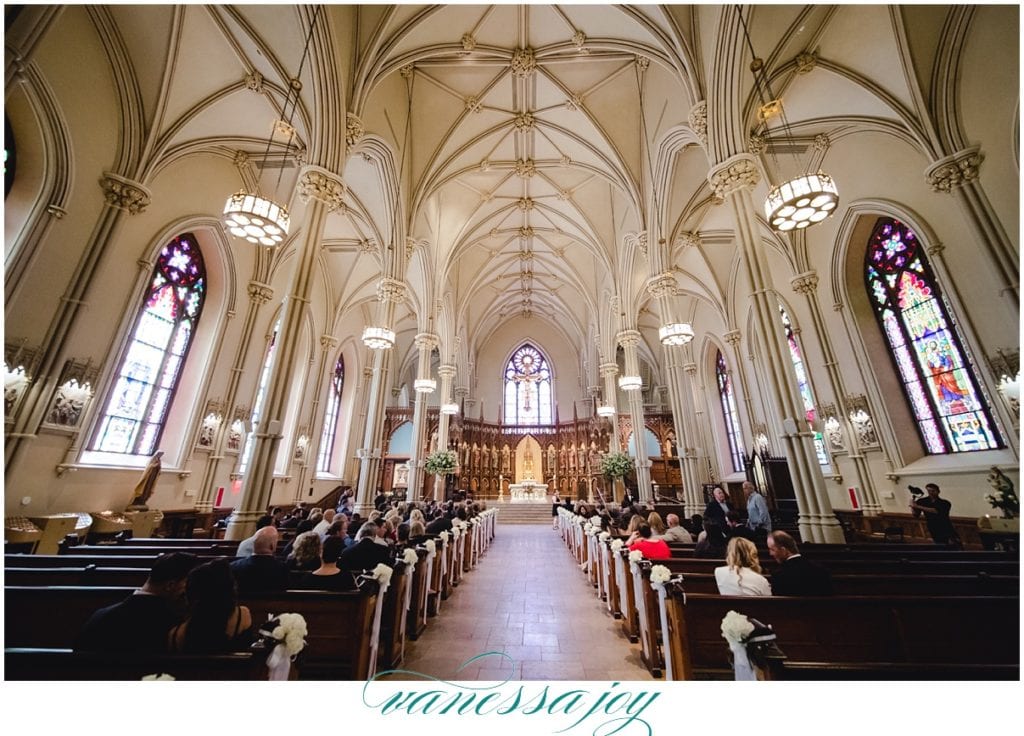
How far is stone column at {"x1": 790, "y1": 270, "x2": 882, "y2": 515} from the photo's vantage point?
10.2 meters

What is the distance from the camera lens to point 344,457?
767 inches

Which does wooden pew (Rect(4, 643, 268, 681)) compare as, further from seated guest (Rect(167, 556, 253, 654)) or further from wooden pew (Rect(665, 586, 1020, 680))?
wooden pew (Rect(665, 586, 1020, 680))

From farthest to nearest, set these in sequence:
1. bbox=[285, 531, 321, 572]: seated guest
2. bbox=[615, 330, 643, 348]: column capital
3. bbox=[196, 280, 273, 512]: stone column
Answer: bbox=[615, 330, 643, 348]: column capital
bbox=[196, 280, 273, 512]: stone column
bbox=[285, 531, 321, 572]: seated guest

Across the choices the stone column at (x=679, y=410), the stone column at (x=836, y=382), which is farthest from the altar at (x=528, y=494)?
the stone column at (x=836, y=382)

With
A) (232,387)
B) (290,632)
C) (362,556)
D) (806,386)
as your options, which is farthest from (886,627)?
(232,387)

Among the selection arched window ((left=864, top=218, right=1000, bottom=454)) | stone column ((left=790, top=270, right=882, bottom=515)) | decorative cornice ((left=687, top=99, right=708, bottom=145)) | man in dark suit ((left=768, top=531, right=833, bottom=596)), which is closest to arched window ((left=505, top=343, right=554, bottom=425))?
stone column ((left=790, top=270, right=882, bottom=515))

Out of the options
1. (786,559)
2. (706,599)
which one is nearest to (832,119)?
(786,559)

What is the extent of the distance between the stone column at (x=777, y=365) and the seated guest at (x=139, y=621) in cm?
710

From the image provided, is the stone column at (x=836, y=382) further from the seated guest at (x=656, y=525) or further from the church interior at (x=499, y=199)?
the seated guest at (x=656, y=525)

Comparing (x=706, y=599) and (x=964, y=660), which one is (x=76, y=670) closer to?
(x=706, y=599)

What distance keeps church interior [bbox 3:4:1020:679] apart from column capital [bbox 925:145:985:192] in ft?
0.19

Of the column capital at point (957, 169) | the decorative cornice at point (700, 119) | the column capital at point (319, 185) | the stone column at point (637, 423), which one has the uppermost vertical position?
the decorative cornice at point (700, 119)

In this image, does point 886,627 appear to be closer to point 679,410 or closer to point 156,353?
point 679,410

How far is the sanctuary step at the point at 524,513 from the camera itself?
18750 mm
